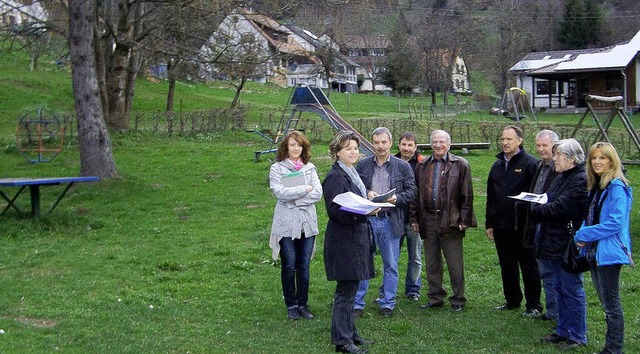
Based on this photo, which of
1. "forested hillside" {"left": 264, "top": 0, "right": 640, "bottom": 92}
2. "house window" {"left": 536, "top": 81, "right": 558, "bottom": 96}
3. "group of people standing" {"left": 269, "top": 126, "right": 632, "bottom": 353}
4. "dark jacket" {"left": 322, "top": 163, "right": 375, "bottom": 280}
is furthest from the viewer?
"forested hillside" {"left": 264, "top": 0, "right": 640, "bottom": 92}

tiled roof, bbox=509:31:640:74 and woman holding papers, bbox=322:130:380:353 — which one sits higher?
tiled roof, bbox=509:31:640:74

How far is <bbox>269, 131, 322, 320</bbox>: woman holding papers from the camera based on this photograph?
7410 millimetres

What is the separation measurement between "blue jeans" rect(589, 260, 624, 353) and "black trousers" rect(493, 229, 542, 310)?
1556 millimetres

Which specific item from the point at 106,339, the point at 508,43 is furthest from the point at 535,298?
the point at 508,43

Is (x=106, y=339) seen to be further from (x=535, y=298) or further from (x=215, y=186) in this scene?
(x=215, y=186)

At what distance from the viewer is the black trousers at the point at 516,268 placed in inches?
305

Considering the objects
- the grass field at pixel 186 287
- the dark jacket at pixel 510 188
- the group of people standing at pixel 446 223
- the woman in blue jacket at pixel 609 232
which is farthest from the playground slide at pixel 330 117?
the woman in blue jacket at pixel 609 232

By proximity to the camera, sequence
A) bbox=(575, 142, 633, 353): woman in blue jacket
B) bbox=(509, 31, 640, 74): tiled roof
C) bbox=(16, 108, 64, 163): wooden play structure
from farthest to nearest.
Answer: bbox=(509, 31, 640, 74): tiled roof → bbox=(16, 108, 64, 163): wooden play structure → bbox=(575, 142, 633, 353): woman in blue jacket

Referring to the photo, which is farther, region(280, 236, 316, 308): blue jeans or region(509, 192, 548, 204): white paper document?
region(280, 236, 316, 308): blue jeans

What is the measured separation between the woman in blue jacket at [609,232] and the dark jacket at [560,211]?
0.32m

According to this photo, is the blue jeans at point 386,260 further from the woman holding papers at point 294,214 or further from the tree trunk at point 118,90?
the tree trunk at point 118,90

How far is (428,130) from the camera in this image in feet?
96.2

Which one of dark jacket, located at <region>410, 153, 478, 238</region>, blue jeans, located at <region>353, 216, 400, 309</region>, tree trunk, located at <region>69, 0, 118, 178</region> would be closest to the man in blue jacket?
blue jeans, located at <region>353, 216, 400, 309</region>

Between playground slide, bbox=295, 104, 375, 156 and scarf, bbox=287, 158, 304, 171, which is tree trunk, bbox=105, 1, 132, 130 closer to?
playground slide, bbox=295, 104, 375, 156
